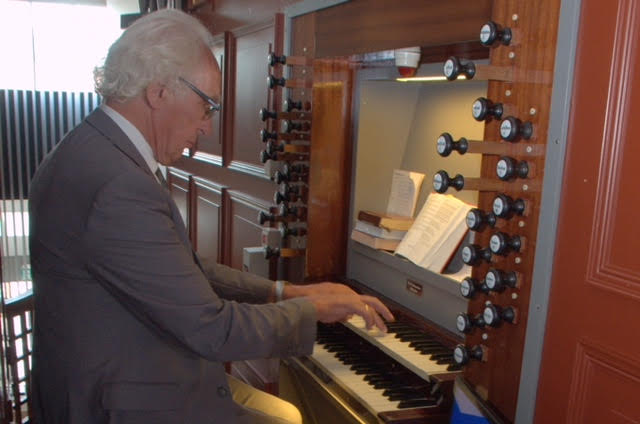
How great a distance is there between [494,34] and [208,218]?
291cm

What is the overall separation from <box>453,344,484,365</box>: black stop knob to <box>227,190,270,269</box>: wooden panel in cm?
164

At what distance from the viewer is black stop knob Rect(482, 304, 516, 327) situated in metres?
1.43

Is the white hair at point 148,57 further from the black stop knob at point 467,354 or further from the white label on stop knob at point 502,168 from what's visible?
the black stop knob at point 467,354

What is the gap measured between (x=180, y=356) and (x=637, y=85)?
1112 mm

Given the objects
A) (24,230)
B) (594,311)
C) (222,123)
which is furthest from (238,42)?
(24,230)

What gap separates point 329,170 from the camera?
8.04 feet

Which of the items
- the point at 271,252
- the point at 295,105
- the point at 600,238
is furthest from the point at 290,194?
the point at 600,238

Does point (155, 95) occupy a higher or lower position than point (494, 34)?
lower

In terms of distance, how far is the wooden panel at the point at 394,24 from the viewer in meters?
1.60

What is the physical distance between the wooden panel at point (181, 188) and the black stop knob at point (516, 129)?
135 inches

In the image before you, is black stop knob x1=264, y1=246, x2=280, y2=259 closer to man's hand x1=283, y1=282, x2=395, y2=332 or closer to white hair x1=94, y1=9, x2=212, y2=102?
man's hand x1=283, y1=282, x2=395, y2=332

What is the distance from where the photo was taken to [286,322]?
4.81 feet

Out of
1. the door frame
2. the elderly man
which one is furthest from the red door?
the elderly man

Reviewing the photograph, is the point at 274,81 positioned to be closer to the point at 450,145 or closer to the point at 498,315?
the point at 450,145
